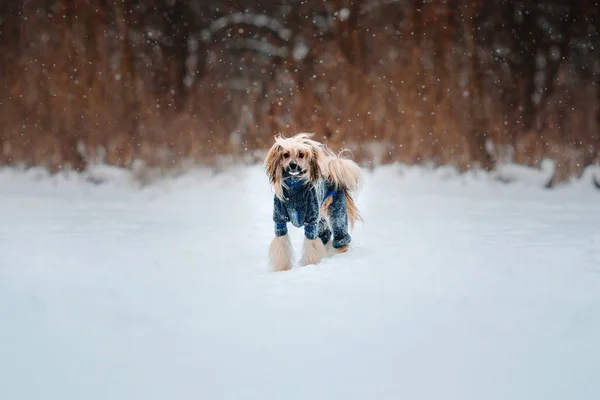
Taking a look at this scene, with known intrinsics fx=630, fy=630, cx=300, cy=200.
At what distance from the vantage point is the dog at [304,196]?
3.79m

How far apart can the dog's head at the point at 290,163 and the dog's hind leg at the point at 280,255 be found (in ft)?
0.98

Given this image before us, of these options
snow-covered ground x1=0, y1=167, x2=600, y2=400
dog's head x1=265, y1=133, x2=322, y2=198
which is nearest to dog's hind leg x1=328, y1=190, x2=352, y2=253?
snow-covered ground x1=0, y1=167, x2=600, y2=400

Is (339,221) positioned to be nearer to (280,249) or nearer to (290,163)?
(280,249)

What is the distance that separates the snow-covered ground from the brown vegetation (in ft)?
8.99

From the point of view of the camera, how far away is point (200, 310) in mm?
2879

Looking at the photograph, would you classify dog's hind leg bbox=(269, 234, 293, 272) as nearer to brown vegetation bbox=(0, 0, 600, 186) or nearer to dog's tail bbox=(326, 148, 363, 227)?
dog's tail bbox=(326, 148, 363, 227)

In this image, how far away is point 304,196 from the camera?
150 inches

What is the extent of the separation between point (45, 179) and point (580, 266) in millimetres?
6697

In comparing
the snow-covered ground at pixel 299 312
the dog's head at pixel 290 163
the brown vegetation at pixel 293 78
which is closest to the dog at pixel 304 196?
the dog's head at pixel 290 163

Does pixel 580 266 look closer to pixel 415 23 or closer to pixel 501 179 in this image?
pixel 501 179

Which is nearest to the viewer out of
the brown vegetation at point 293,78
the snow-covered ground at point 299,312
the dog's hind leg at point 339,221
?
the snow-covered ground at point 299,312

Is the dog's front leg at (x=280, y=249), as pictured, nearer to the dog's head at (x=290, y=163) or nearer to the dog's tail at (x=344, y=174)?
the dog's head at (x=290, y=163)

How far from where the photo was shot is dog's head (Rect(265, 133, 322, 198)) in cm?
375

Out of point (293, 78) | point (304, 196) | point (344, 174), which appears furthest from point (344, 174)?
point (293, 78)
